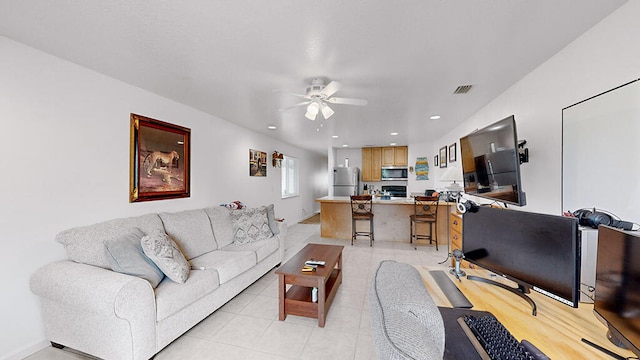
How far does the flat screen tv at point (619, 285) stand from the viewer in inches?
29.4

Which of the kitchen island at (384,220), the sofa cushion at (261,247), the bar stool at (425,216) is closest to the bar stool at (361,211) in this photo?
the kitchen island at (384,220)

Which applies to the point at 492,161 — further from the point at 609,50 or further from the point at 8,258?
the point at 8,258

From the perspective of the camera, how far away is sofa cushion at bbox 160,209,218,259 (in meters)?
2.59

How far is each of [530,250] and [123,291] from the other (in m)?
→ 2.38

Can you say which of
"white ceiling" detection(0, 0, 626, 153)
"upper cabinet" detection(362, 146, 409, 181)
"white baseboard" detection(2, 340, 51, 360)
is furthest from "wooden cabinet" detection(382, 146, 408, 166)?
"white baseboard" detection(2, 340, 51, 360)

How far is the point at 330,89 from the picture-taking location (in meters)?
2.18

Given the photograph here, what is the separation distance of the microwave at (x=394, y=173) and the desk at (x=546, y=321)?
579cm

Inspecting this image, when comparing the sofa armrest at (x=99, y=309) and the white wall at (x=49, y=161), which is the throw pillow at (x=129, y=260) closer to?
the sofa armrest at (x=99, y=309)

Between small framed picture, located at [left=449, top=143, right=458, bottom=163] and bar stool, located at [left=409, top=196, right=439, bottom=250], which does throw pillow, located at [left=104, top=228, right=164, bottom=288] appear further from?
small framed picture, located at [left=449, top=143, right=458, bottom=163]

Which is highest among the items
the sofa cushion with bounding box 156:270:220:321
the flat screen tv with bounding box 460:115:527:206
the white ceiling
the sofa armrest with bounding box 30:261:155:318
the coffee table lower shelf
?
the white ceiling

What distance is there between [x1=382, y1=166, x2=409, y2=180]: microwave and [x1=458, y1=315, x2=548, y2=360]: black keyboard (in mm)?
6173

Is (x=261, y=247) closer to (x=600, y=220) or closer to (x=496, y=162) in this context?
(x=496, y=162)

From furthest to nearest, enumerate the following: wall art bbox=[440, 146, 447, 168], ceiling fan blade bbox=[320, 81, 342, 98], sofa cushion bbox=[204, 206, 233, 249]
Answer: wall art bbox=[440, 146, 447, 168] < sofa cushion bbox=[204, 206, 233, 249] < ceiling fan blade bbox=[320, 81, 342, 98]

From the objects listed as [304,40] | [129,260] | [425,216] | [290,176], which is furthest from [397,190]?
[129,260]
